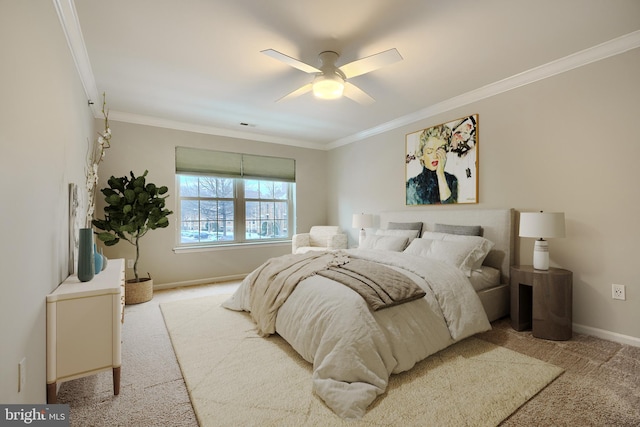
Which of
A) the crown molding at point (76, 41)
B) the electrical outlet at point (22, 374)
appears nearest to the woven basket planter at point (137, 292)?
the crown molding at point (76, 41)

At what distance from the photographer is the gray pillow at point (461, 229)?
130 inches

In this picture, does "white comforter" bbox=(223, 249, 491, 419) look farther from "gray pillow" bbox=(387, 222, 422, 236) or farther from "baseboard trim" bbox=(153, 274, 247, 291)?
"baseboard trim" bbox=(153, 274, 247, 291)

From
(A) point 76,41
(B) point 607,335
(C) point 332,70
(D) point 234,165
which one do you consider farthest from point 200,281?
(B) point 607,335

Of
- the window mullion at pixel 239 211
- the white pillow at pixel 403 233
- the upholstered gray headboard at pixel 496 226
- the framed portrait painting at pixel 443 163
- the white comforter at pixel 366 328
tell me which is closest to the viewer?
the white comforter at pixel 366 328

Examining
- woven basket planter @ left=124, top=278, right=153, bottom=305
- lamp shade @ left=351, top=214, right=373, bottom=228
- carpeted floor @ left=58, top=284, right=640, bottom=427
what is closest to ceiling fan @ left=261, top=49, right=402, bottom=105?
lamp shade @ left=351, top=214, right=373, bottom=228

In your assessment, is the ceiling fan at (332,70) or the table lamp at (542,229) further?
the table lamp at (542,229)

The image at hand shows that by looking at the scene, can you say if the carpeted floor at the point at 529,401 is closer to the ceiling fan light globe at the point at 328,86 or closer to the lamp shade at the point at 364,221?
the lamp shade at the point at 364,221

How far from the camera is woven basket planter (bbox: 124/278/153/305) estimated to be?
370 cm

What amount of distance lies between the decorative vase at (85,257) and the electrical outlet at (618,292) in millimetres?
4256

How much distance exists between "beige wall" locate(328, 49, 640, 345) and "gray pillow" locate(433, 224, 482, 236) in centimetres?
35

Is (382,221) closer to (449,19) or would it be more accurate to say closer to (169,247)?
(449,19)

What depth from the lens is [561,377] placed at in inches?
78.0

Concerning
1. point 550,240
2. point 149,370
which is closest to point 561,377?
point 550,240

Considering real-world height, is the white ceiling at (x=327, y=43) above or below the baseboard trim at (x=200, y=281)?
above
